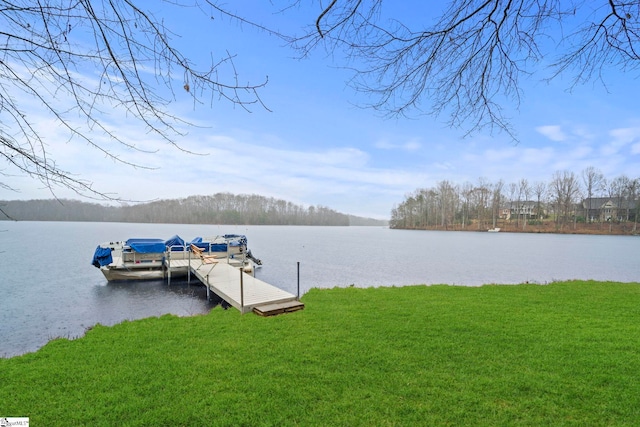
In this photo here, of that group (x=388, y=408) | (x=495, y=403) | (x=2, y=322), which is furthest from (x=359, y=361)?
(x=2, y=322)

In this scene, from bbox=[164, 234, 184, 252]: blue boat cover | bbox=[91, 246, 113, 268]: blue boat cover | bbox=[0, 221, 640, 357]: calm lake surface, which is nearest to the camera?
bbox=[0, 221, 640, 357]: calm lake surface

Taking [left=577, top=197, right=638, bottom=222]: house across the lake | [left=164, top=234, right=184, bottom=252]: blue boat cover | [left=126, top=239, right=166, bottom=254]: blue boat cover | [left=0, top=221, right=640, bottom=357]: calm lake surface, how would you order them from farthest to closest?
[left=577, top=197, right=638, bottom=222]: house across the lake → [left=164, top=234, right=184, bottom=252]: blue boat cover → [left=126, top=239, right=166, bottom=254]: blue boat cover → [left=0, top=221, right=640, bottom=357]: calm lake surface

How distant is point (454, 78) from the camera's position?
2764mm

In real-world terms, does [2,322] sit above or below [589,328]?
below

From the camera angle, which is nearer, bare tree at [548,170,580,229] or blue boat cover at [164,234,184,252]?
blue boat cover at [164,234,184,252]

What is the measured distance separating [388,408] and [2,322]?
1225 cm

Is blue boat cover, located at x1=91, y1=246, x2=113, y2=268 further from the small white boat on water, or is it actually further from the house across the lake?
the house across the lake

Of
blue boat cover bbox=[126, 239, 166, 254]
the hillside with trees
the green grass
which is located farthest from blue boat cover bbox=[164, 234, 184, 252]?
the hillside with trees

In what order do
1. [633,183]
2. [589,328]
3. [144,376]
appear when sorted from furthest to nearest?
[633,183] → [589,328] → [144,376]

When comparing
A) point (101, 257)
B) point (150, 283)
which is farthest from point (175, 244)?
point (101, 257)

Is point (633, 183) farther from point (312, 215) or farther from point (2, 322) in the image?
point (312, 215)

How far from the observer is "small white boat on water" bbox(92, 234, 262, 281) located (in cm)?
1581

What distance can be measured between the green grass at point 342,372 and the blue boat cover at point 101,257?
36.4 ft

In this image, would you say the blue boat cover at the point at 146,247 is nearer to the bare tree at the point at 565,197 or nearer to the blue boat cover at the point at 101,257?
the blue boat cover at the point at 101,257
